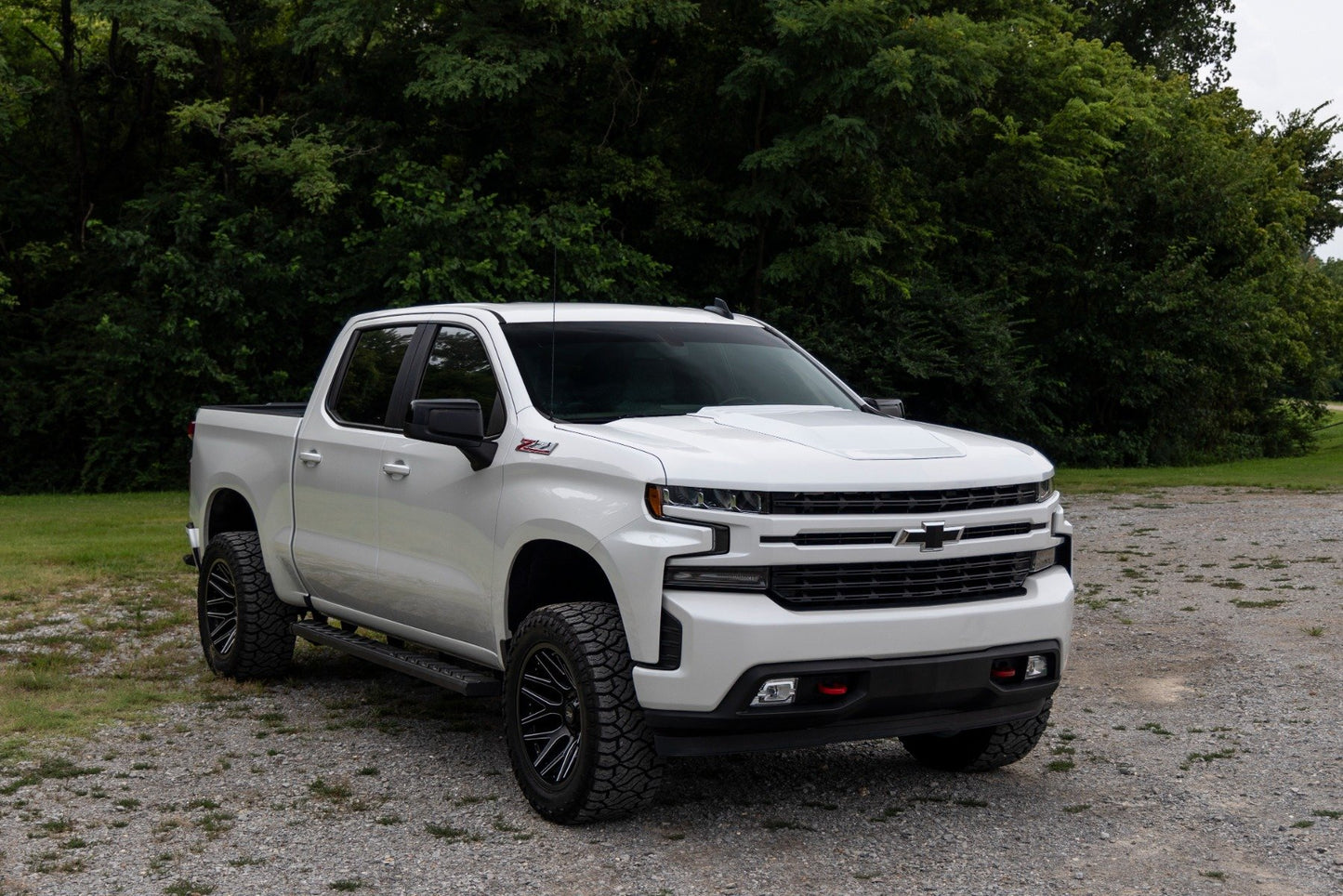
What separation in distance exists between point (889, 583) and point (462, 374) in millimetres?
2328

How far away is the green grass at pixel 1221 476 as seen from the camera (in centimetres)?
2266

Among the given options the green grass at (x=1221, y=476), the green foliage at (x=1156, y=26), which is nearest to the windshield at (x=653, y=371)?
the green grass at (x=1221, y=476)

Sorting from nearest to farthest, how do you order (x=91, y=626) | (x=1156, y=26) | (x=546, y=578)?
(x=546, y=578) → (x=91, y=626) → (x=1156, y=26)

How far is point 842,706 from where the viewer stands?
198 inches

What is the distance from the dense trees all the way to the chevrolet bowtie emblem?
16361 millimetres

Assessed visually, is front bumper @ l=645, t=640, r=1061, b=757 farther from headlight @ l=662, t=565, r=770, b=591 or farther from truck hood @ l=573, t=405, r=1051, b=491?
truck hood @ l=573, t=405, r=1051, b=491

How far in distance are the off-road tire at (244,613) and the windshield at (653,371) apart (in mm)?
2483

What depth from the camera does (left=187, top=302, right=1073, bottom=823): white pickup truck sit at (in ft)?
16.4

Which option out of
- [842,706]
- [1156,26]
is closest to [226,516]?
[842,706]

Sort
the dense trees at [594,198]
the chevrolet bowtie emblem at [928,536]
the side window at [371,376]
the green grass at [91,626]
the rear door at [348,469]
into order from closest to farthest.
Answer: the chevrolet bowtie emblem at [928,536]
the rear door at [348,469]
the side window at [371,376]
the green grass at [91,626]
the dense trees at [594,198]

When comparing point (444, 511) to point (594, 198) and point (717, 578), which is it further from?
point (594, 198)

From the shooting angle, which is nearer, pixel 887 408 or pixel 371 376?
pixel 887 408

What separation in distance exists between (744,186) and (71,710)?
731 inches

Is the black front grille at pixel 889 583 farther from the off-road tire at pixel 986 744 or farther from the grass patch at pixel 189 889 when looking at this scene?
the grass patch at pixel 189 889
